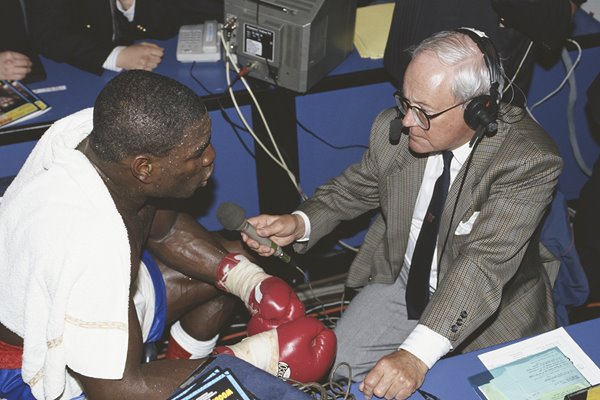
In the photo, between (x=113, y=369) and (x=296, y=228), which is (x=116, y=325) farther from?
(x=296, y=228)

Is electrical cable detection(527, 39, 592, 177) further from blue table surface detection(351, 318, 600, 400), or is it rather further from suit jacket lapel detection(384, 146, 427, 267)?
blue table surface detection(351, 318, 600, 400)

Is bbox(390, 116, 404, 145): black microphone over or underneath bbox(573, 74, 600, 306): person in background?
over

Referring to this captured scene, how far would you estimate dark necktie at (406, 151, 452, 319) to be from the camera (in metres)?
1.86

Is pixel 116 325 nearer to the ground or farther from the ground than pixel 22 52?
nearer to the ground

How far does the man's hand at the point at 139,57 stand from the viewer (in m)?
2.46

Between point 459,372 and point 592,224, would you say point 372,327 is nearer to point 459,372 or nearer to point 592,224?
point 459,372

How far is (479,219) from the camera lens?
1.78 m

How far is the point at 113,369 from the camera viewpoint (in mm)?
1472

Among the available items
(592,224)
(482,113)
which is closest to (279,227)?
(482,113)

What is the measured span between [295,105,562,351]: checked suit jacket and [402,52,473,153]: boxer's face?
0.11 m

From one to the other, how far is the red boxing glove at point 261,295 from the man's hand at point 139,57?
0.93 meters

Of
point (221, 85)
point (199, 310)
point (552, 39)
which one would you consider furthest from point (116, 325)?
point (552, 39)

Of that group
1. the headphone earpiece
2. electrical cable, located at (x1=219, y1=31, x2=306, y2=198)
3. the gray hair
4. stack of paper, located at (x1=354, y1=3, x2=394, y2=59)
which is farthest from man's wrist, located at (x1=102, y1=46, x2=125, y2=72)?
the headphone earpiece

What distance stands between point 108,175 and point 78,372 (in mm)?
460
